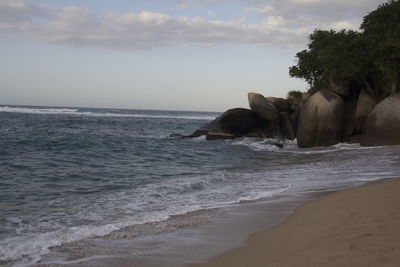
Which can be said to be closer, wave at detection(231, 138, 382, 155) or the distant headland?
wave at detection(231, 138, 382, 155)

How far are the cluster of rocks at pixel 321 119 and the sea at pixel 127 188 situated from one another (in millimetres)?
3695

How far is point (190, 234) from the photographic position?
21.8ft

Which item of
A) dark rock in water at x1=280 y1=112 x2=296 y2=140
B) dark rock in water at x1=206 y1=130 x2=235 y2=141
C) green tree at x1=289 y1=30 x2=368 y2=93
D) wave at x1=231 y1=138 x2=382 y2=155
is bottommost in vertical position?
wave at x1=231 y1=138 x2=382 y2=155

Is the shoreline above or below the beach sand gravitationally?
below

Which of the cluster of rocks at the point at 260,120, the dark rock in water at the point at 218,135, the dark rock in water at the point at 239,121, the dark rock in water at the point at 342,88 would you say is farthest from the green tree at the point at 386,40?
the dark rock in water at the point at 218,135

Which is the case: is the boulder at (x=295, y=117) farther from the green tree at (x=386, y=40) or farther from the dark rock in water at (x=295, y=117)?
the green tree at (x=386, y=40)

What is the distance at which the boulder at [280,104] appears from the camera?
98.7ft

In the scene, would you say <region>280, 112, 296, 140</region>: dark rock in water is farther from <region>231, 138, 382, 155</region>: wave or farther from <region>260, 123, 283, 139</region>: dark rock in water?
<region>231, 138, 382, 155</region>: wave

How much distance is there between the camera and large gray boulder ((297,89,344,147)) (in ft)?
76.9

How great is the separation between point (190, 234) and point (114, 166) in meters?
9.63

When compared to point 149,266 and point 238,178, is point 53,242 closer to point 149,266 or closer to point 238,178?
point 149,266

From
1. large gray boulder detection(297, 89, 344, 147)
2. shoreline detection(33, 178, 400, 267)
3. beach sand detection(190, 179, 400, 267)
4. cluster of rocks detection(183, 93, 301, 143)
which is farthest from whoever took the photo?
cluster of rocks detection(183, 93, 301, 143)

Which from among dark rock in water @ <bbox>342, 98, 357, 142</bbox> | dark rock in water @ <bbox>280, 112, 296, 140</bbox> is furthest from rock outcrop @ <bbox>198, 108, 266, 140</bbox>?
dark rock in water @ <bbox>342, 98, 357, 142</bbox>

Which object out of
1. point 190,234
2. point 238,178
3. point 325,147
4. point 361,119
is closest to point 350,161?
point 238,178
